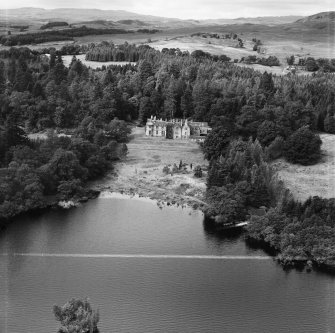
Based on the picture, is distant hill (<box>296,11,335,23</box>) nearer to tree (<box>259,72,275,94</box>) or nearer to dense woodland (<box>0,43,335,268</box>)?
dense woodland (<box>0,43,335,268</box>)

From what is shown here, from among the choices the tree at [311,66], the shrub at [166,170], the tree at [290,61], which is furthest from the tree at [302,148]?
the tree at [290,61]

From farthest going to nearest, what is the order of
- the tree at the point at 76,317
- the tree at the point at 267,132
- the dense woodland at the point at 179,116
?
the tree at the point at 267,132
the dense woodland at the point at 179,116
the tree at the point at 76,317

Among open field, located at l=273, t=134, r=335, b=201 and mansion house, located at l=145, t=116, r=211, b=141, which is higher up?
mansion house, located at l=145, t=116, r=211, b=141

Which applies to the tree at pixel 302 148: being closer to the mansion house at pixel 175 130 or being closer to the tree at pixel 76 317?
the mansion house at pixel 175 130

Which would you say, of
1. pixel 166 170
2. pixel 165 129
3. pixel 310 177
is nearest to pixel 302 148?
pixel 310 177

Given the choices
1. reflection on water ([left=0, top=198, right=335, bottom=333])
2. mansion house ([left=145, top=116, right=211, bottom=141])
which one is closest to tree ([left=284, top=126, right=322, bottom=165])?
mansion house ([left=145, top=116, right=211, bottom=141])

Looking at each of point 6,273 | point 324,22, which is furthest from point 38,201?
point 324,22
